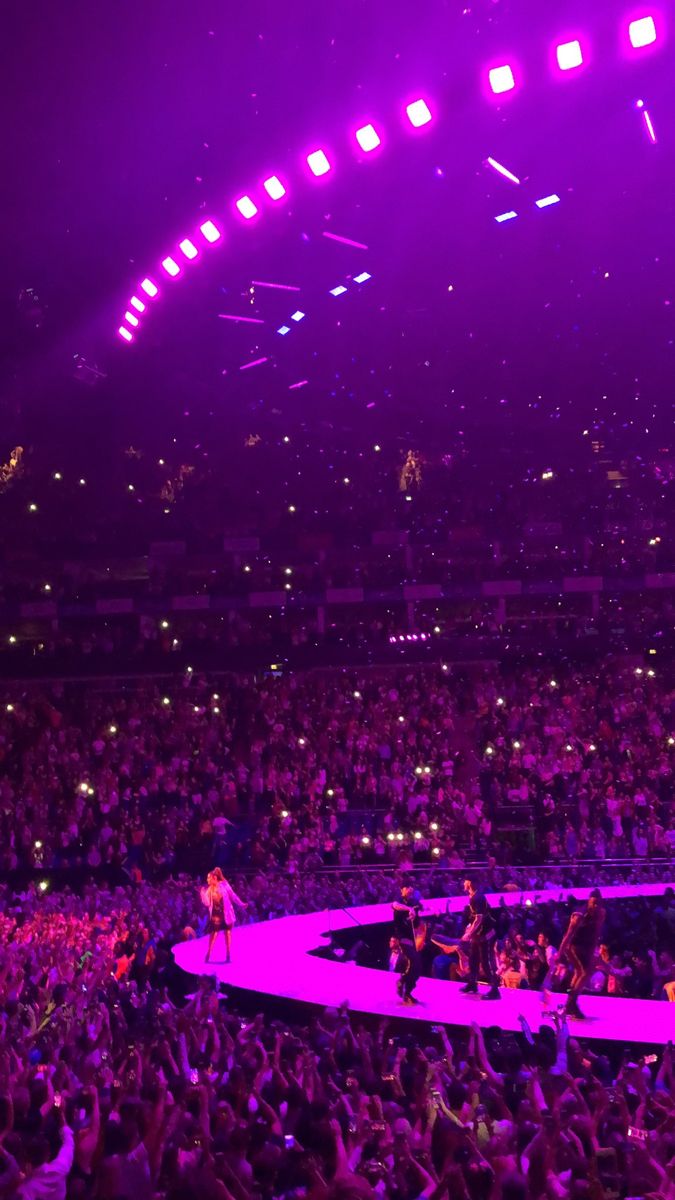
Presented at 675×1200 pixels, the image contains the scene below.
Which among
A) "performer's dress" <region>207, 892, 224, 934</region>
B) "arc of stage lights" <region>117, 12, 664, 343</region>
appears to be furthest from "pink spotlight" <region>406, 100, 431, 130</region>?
"performer's dress" <region>207, 892, 224, 934</region>

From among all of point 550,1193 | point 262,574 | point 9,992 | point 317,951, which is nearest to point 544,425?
point 262,574

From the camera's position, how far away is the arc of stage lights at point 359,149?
12273 millimetres

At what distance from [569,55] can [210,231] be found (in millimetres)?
6560

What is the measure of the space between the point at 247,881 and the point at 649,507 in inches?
813

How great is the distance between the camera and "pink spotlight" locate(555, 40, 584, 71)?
12.3 meters

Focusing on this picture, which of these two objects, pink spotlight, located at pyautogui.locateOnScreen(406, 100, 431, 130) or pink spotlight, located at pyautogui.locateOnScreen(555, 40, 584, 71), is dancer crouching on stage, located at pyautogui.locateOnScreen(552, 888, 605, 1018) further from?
pink spotlight, located at pyautogui.locateOnScreen(406, 100, 431, 130)

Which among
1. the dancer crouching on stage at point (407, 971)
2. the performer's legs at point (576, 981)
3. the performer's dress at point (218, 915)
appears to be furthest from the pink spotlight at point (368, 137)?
the performer's legs at point (576, 981)

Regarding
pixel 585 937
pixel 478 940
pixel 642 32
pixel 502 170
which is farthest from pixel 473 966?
pixel 502 170

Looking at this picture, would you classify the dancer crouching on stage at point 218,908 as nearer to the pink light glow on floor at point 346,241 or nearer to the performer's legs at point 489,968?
the performer's legs at point 489,968

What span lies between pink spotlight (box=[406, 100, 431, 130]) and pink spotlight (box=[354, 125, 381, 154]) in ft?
1.80

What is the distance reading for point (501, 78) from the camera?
12.8m

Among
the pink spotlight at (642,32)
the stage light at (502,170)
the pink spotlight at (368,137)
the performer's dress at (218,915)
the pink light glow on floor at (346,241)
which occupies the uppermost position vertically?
the pink light glow on floor at (346,241)

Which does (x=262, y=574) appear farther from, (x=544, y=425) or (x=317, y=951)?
(x=317, y=951)

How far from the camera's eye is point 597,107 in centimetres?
1600
